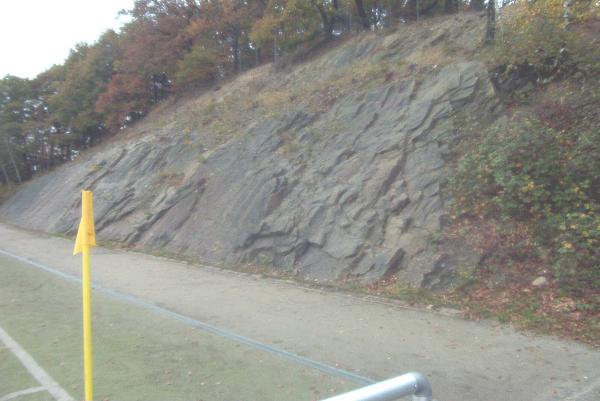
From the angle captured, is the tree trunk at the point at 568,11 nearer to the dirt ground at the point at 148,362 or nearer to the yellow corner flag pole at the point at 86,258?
the dirt ground at the point at 148,362

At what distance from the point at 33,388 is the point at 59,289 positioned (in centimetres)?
564

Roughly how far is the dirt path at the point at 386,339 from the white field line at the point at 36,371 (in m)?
2.39

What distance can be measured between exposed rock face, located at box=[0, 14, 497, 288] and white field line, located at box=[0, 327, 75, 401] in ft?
17.7

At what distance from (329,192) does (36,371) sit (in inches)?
306

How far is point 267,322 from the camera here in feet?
25.7

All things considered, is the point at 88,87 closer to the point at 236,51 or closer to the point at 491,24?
the point at 236,51

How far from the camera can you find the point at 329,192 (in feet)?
41.1

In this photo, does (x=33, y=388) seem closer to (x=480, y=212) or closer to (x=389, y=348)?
(x=389, y=348)

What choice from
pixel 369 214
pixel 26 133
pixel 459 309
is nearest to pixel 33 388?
pixel 459 309

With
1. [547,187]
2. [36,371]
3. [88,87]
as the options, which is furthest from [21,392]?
[88,87]

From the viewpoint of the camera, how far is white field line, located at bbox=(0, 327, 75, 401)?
5191 mm

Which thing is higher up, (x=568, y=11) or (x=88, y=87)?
(x=88, y=87)

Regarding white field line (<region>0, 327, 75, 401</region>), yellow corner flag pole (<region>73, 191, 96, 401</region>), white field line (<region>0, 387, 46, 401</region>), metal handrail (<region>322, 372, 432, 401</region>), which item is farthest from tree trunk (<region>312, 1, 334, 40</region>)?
A: metal handrail (<region>322, 372, 432, 401</region>)

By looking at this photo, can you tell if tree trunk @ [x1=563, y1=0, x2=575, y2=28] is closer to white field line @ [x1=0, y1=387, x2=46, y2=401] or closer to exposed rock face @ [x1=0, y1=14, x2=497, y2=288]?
exposed rock face @ [x1=0, y1=14, x2=497, y2=288]
